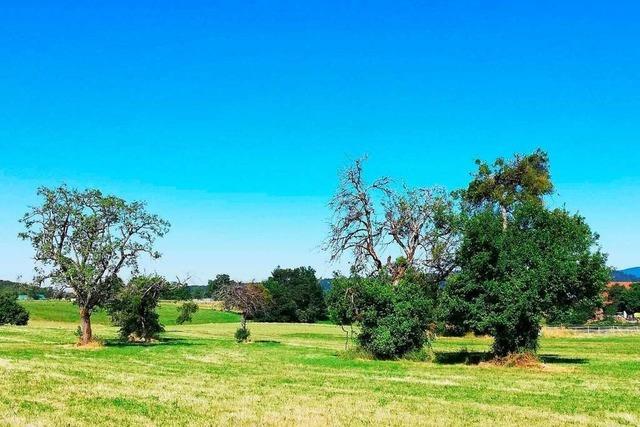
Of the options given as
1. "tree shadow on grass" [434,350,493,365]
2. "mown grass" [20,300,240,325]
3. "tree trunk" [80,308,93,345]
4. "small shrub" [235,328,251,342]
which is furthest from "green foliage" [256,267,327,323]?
"tree shadow on grass" [434,350,493,365]

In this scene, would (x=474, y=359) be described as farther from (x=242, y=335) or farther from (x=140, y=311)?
(x=140, y=311)

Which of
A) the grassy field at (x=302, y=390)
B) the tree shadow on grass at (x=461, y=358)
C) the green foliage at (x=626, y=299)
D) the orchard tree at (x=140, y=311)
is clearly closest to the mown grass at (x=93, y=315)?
the orchard tree at (x=140, y=311)

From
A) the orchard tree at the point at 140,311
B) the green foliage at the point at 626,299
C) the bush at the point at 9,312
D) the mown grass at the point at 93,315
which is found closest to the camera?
the orchard tree at the point at 140,311

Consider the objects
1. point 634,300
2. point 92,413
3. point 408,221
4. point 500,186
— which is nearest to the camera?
point 92,413

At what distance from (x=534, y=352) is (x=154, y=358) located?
23.3 metres

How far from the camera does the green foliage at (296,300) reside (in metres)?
150

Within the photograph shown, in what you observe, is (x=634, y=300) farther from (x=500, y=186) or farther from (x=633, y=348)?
(x=633, y=348)

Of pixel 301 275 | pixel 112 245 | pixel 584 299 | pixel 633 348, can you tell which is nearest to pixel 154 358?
pixel 112 245

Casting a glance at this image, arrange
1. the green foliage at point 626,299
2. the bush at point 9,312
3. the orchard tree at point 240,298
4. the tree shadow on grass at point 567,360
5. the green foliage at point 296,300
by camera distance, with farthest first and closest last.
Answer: the green foliage at point 626,299 < the green foliage at point 296,300 < the bush at point 9,312 < the orchard tree at point 240,298 < the tree shadow on grass at point 567,360

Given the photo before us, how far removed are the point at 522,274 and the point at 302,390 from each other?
56.3ft

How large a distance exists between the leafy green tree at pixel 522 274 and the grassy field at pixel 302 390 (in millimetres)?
2809

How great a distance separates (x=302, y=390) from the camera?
86.5 ft

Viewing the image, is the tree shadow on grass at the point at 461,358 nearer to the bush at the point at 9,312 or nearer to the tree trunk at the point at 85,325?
the tree trunk at the point at 85,325

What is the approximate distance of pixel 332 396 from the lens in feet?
80.8
